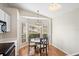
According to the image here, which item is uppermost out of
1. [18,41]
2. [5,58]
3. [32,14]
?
[32,14]

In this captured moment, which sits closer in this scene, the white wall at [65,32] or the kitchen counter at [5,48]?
the kitchen counter at [5,48]

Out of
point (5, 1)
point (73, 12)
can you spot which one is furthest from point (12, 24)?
point (73, 12)

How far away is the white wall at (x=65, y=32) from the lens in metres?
1.93

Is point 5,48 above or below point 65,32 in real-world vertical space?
below

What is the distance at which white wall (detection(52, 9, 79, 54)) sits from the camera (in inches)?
76.0

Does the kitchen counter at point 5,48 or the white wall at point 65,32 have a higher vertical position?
the white wall at point 65,32

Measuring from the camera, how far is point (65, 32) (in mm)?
1981

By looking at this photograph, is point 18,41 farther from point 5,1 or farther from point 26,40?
point 5,1

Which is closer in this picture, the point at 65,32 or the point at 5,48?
the point at 5,48

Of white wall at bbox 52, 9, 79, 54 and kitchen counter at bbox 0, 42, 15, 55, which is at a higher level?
white wall at bbox 52, 9, 79, 54

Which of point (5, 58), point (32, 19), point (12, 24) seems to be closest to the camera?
point (5, 58)

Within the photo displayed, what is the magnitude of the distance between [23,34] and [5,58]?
0.62 meters

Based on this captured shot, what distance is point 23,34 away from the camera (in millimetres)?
1858

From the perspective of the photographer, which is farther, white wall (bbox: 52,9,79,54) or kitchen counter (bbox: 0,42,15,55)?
white wall (bbox: 52,9,79,54)
